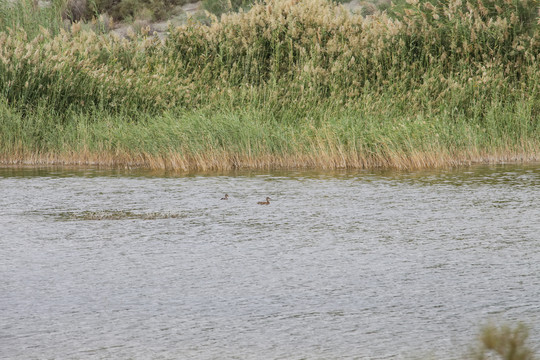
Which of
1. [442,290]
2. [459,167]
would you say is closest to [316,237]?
[442,290]

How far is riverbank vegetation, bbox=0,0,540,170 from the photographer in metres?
17.0

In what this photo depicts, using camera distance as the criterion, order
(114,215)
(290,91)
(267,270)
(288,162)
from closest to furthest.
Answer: (267,270) → (114,215) → (288,162) → (290,91)

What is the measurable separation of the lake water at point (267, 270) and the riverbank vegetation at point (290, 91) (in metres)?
3.50

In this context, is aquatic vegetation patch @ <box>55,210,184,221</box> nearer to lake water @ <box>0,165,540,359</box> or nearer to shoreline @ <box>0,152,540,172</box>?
lake water @ <box>0,165,540,359</box>

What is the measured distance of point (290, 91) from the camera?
65.1ft

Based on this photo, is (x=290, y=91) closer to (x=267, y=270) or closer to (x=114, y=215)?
(x=114, y=215)

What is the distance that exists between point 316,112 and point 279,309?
12782mm

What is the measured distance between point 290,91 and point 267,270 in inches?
495

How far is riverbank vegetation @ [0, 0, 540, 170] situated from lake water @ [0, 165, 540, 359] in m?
3.50

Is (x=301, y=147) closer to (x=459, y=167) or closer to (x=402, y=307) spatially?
(x=459, y=167)

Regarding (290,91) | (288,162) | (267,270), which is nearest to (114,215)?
(267,270)

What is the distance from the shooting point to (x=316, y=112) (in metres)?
18.8

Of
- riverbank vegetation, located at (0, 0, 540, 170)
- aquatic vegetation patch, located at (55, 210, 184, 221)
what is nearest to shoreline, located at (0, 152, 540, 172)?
riverbank vegetation, located at (0, 0, 540, 170)

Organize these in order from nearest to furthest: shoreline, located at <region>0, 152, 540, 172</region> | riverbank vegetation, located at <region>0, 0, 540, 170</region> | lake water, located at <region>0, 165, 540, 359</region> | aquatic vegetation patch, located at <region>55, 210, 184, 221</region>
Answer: lake water, located at <region>0, 165, 540, 359</region>
aquatic vegetation patch, located at <region>55, 210, 184, 221</region>
shoreline, located at <region>0, 152, 540, 172</region>
riverbank vegetation, located at <region>0, 0, 540, 170</region>
